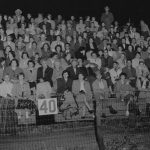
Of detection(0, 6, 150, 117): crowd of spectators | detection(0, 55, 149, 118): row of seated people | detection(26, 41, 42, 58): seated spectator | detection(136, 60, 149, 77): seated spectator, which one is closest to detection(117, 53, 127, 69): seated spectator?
detection(0, 6, 150, 117): crowd of spectators

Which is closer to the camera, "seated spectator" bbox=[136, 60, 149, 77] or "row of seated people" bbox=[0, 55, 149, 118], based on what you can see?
"row of seated people" bbox=[0, 55, 149, 118]

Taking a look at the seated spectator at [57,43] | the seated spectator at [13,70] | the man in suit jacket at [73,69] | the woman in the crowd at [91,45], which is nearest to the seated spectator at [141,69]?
the woman in the crowd at [91,45]

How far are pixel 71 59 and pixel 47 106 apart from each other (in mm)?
6800

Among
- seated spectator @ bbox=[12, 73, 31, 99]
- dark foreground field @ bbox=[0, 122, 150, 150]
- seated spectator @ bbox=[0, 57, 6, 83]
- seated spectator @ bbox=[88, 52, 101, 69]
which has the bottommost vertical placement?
dark foreground field @ bbox=[0, 122, 150, 150]

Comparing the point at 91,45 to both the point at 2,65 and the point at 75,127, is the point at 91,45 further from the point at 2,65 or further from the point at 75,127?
the point at 75,127

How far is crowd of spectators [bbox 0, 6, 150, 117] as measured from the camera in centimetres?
1371

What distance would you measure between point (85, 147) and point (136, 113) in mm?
2202

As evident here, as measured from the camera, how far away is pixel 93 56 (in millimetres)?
16766

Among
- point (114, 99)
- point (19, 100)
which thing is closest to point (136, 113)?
point (114, 99)

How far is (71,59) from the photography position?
52.9 ft

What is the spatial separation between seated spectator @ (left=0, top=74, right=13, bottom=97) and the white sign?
3698mm

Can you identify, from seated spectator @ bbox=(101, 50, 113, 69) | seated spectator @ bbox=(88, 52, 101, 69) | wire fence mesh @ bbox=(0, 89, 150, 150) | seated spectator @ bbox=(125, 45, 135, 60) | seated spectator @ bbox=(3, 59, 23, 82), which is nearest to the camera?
wire fence mesh @ bbox=(0, 89, 150, 150)

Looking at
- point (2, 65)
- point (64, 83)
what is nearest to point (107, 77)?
point (64, 83)

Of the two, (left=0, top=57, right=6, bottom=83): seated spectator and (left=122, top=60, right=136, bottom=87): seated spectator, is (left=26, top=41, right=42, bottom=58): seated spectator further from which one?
(left=122, top=60, right=136, bottom=87): seated spectator
